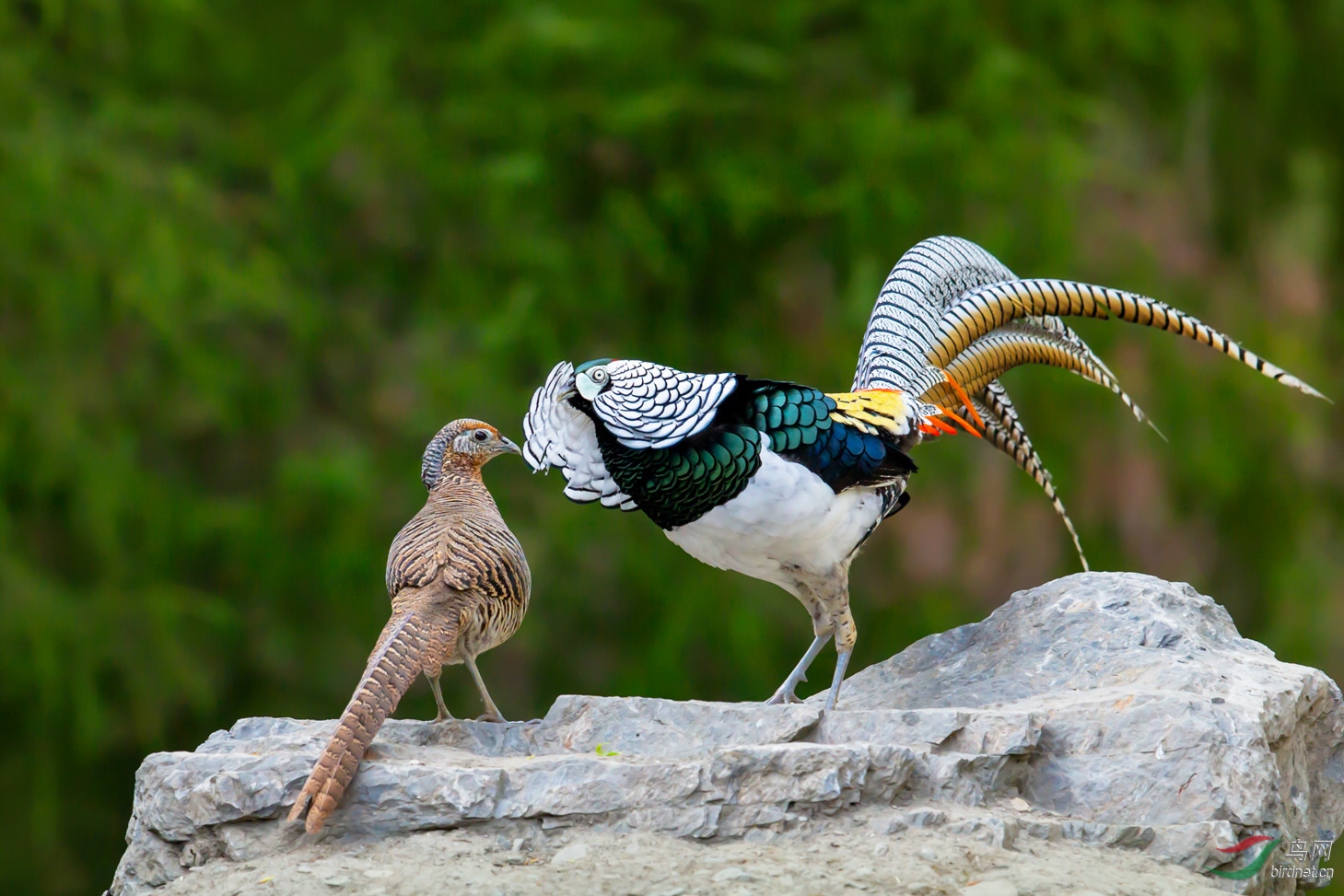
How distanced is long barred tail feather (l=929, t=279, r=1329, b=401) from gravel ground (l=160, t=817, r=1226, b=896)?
1512 mm

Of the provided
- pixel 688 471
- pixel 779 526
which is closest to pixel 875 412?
pixel 779 526

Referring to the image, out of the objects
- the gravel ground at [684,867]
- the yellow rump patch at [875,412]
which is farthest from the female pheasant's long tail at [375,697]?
the yellow rump patch at [875,412]

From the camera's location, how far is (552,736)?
347cm

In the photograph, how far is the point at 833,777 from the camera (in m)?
2.84

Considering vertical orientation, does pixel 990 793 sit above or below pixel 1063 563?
below

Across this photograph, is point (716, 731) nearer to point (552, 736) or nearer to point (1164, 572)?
point (552, 736)

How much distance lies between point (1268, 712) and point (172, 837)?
2.53 m

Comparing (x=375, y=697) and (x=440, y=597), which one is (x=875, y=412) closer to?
(x=440, y=597)

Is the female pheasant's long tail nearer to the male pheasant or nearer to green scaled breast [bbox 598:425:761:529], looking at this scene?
the male pheasant

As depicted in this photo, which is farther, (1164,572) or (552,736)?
(1164,572)

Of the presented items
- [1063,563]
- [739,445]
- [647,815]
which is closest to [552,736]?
[647,815]

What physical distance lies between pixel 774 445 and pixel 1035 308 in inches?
43.8

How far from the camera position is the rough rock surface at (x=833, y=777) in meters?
2.83

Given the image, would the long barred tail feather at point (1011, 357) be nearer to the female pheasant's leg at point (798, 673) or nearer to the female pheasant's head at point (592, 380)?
the female pheasant's leg at point (798, 673)
